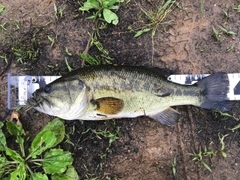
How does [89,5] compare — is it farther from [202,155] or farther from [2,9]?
[202,155]

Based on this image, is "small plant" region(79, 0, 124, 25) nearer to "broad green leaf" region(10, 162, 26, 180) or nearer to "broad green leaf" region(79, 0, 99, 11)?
"broad green leaf" region(79, 0, 99, 11)

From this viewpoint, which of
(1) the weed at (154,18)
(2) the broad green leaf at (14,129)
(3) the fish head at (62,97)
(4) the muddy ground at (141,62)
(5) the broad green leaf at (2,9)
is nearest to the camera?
(3) the fish head at (62,97)

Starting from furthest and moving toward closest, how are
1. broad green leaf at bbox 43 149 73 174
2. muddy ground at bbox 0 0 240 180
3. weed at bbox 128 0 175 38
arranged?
weed at bbox 128 0 175 38, muddy ground at bbox 0 0 240 180, broad green leaf at bbox 43 149 73 174

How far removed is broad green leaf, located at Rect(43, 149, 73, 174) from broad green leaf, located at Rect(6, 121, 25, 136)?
0.44 m

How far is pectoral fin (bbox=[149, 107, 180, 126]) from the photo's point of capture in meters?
4.55

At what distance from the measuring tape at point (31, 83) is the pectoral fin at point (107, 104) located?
82 centimetres

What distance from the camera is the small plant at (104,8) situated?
15.5 feet

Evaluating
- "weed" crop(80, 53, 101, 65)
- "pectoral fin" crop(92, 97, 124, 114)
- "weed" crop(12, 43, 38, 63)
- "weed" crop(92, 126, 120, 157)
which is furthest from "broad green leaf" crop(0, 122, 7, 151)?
"weed" crop(80, 53, 101, 65)

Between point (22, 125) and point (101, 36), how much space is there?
5.14 feet

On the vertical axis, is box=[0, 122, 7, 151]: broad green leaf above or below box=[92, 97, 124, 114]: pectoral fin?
below

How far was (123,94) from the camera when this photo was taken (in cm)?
432

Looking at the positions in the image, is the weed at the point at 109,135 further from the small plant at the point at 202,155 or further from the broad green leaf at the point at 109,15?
the broad green leaf at the point at 109,15

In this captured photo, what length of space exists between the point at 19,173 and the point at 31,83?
1148 millimetres

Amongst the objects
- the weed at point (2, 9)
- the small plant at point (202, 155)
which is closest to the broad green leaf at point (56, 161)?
the small plant at point (202, 155)
